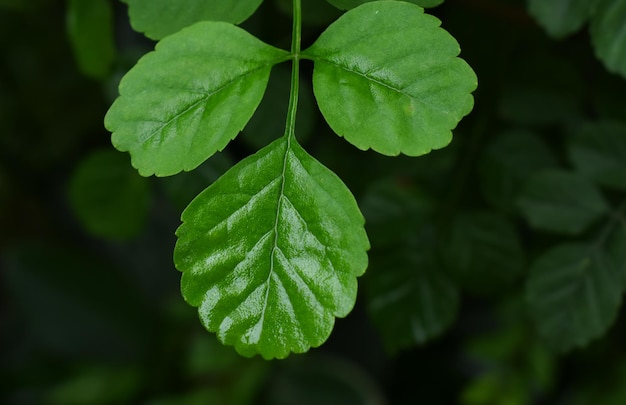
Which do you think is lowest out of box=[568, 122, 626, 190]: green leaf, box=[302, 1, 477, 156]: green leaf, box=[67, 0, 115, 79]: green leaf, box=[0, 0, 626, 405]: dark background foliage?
box=[0, 0, 626, 405]: dark background foliage

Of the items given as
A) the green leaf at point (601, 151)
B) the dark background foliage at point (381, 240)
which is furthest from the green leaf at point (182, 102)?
the green leaf at point (601, 151)

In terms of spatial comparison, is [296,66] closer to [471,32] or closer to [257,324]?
[257,324]

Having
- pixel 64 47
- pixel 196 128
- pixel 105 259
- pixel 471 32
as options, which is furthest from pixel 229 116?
pixel 105 259

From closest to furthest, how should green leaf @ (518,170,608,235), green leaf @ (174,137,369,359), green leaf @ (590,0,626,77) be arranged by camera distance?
green leaf @ (174,137,369,359) → green leaf @ (590,0,626,77) → green leaf @ (518,170,608,235)

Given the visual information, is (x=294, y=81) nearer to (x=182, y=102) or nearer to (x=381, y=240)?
(x=182, y=102)

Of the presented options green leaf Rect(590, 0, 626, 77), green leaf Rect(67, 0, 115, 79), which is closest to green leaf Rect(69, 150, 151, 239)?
green leaf Rect(67, 0, 115, 79)

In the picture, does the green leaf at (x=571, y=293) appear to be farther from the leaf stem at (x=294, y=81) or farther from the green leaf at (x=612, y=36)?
the leaf stem at (x=294, y=81)

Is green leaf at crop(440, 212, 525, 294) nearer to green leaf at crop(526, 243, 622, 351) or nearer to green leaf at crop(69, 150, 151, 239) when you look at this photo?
green leaf at crop(526, 243, 622, 351)
